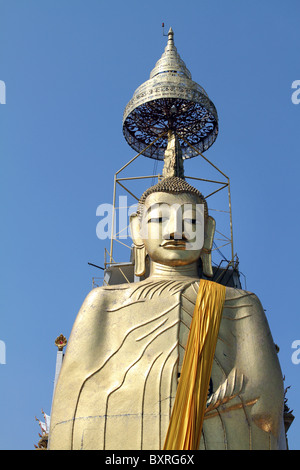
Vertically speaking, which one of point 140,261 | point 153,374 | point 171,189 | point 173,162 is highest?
point 173,162

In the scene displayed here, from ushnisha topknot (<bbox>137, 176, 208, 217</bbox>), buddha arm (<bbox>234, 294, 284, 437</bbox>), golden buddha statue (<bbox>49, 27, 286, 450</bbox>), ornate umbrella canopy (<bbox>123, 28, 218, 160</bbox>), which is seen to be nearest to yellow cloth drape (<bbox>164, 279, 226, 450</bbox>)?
golden buddha statue (<bbox>49, 27, 286, 450</bbox>)

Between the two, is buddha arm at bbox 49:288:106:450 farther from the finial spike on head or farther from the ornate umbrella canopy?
the ornate umbrella canopy

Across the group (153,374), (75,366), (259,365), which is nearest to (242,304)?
(259,365)

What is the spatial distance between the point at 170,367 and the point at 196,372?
316mm

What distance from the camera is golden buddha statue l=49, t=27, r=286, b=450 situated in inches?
271

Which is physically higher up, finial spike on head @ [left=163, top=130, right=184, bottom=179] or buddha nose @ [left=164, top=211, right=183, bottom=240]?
finial spike on head @ [left=163, top=130, right=184, bottom=179]

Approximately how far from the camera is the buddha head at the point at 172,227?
27.2ft

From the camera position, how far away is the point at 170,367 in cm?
718

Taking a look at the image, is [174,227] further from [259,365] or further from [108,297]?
[259,365]

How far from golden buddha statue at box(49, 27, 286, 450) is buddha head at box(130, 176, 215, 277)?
0.06ft

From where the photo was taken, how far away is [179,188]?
28.4ft
